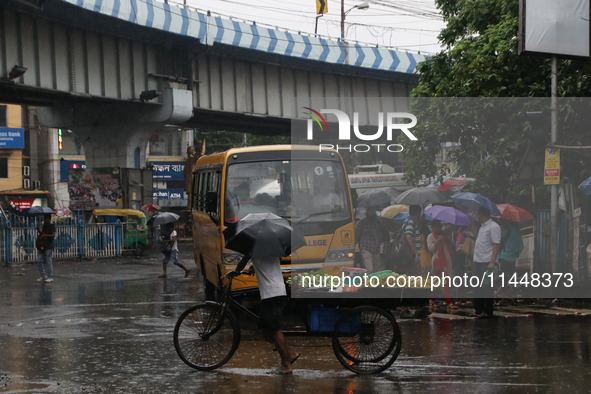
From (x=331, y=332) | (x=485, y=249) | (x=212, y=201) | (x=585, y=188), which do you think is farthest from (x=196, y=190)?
(x=331, y=332)

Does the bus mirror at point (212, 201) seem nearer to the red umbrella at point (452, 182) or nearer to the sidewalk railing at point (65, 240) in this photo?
the red umbrella at point (452, 182)

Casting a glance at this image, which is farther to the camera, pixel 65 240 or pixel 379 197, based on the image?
pixel 65 240

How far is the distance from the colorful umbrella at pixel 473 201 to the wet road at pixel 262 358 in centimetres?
169

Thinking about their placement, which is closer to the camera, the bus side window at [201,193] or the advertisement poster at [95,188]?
the bus side window at [201,193]

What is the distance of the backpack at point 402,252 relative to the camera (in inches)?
379

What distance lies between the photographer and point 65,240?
24.0 metres

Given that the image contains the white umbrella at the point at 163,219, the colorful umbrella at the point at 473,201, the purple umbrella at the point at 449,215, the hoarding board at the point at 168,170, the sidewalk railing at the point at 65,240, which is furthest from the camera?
the hoarding board at the point at 168,170

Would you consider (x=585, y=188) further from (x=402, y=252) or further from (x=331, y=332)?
(x=331, y=332)

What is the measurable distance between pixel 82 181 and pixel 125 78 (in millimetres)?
5967

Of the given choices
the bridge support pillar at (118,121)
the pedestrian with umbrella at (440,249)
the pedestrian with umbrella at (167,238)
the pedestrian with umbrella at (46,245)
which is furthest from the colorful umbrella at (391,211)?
the bridge support pillar at (118,121)

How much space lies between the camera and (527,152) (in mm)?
10664

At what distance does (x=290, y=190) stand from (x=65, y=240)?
15.4 meters

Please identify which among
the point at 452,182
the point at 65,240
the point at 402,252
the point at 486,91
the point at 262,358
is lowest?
the point at 262,358

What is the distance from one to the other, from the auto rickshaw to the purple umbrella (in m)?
17.3
